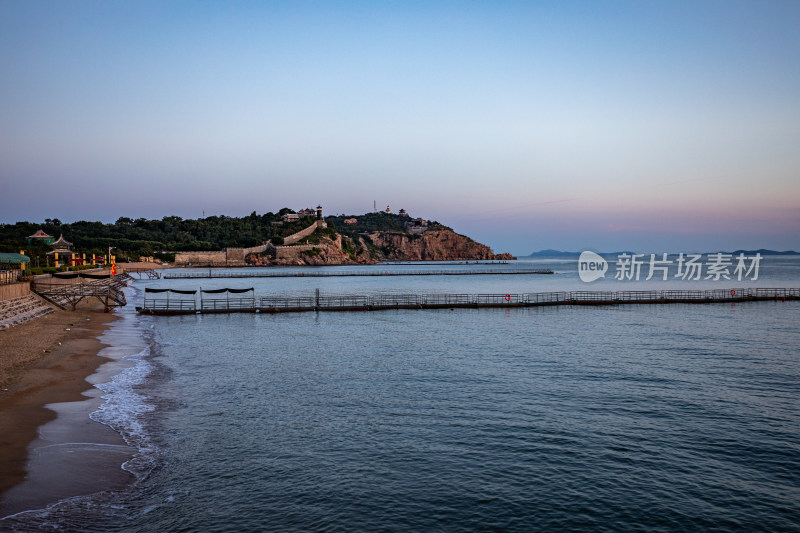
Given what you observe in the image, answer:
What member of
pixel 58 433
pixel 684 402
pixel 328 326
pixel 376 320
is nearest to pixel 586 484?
pixel 684 402

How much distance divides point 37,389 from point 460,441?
18.0 meters

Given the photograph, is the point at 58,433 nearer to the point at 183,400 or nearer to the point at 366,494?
the point at 183,400

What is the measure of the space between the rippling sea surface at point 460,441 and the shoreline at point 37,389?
1.27 meters

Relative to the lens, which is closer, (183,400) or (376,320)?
(183,400)

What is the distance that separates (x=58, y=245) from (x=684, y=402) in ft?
449

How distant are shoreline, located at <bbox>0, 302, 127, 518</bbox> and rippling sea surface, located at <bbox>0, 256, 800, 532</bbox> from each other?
50.2 inches

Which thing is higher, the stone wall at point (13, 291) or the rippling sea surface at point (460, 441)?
the stone wall at point (13, 291)

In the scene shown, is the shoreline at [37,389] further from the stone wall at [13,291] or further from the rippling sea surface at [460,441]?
the stone wall at [13,291]

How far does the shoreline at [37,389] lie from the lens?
13445 mm

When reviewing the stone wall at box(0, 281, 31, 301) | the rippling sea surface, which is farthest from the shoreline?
the stone wall at box(0, 281, 31, 301)

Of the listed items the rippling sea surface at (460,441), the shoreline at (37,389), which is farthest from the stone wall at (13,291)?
the rippling sea surface at (460,441)

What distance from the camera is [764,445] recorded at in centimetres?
1745

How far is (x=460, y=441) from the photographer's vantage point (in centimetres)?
1777

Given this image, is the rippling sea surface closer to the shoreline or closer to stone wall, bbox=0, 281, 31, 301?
the shoreline
